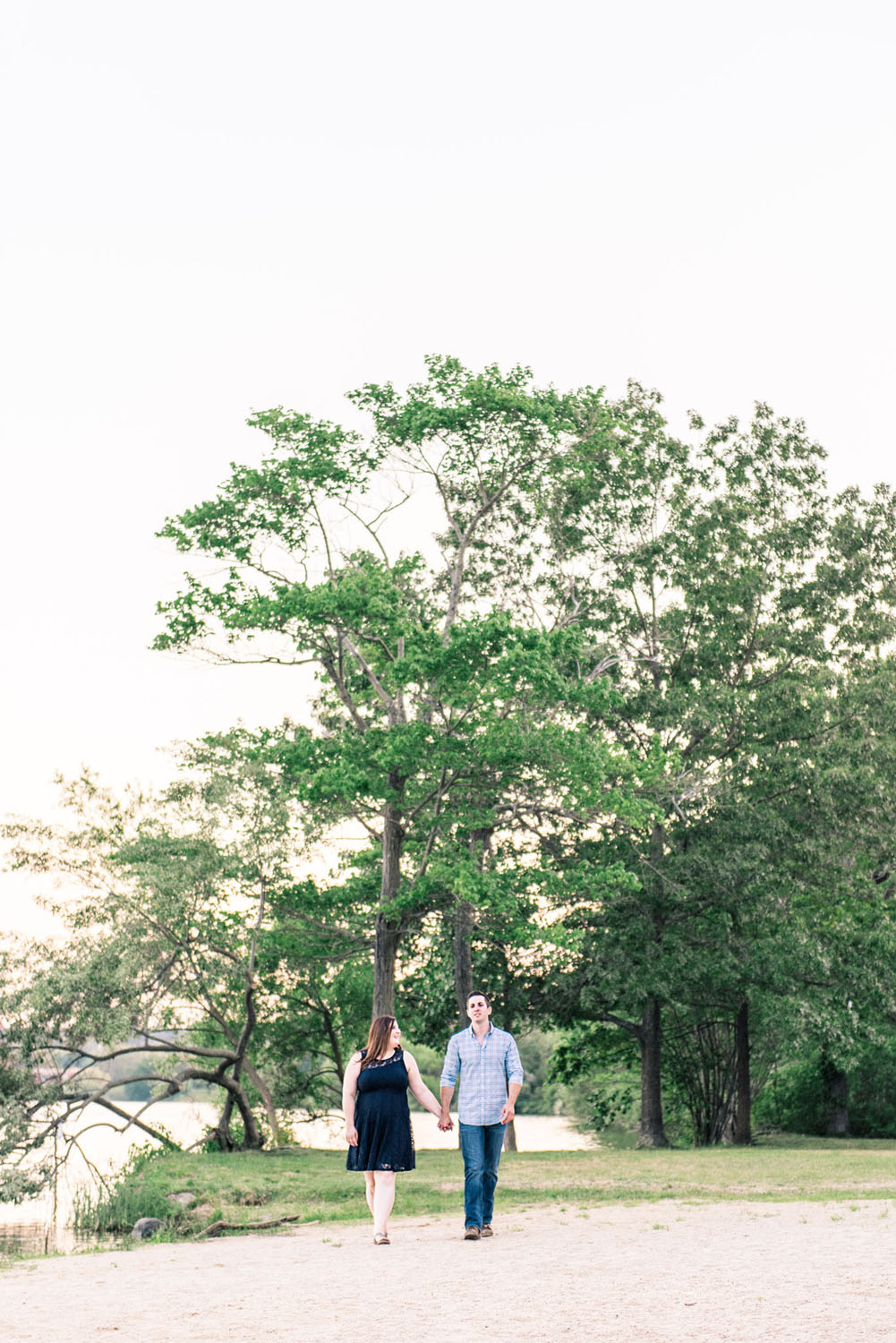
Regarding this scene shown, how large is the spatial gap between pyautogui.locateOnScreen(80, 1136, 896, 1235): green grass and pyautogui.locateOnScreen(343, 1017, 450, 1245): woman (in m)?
3.26

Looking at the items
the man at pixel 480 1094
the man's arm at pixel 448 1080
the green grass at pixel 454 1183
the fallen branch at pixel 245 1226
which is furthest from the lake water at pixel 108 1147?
the man's arm at pixel 448 1080

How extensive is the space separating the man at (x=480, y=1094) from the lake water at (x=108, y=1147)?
20.4 feet

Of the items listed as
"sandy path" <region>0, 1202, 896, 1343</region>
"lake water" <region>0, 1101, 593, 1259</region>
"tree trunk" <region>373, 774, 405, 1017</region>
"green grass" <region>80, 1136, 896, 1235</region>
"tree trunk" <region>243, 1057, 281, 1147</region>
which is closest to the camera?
"sandy path" <region>0, 1202, 896, 1343</region>

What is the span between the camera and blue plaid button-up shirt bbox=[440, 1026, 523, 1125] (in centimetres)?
924

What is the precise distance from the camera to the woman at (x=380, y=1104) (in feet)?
29.3

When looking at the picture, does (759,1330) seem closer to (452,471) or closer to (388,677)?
(388,677)

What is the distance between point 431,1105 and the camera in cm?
913

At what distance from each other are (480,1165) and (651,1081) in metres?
18.3

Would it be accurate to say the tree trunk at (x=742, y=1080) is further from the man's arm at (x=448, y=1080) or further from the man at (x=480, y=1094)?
the man's arm at (x=448, y=1080)

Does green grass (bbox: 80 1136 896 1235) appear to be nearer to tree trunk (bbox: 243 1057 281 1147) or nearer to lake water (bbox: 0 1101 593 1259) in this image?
lake water (bbox: 0 1101 593 1259)

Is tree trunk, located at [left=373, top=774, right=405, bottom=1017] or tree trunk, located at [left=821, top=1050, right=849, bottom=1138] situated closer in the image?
tree trunk, located at [left=373, top=774, right=405, bottom=1017]

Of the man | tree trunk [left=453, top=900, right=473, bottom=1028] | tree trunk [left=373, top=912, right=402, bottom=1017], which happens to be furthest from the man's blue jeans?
tree trunk [left=453, top=900, right=473, bottom=1028]

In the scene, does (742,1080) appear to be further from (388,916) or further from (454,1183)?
(454,1183)

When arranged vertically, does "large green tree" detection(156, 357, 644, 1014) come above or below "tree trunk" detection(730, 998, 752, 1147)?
above
